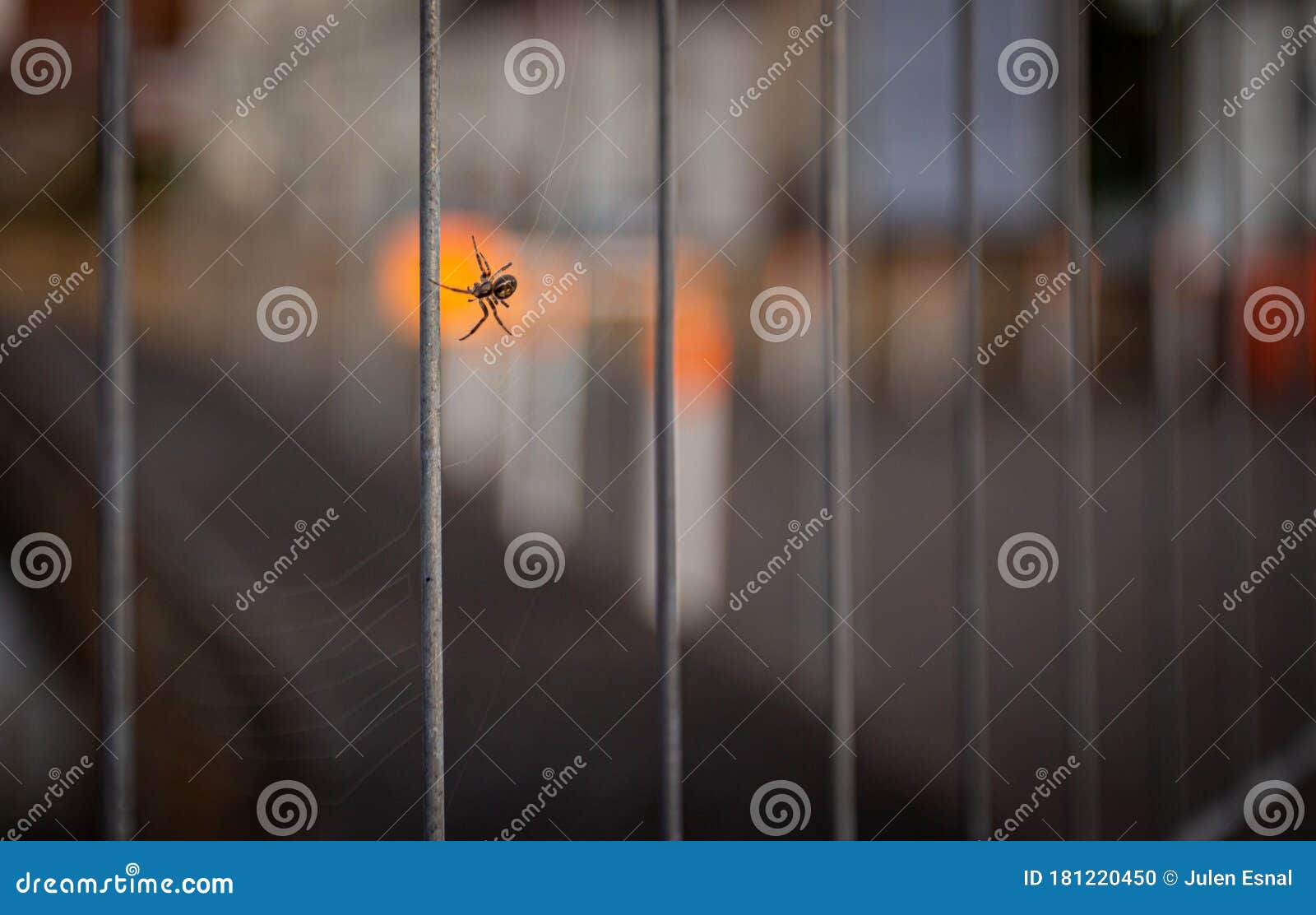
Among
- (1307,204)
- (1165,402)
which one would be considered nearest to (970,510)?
(1165,402)

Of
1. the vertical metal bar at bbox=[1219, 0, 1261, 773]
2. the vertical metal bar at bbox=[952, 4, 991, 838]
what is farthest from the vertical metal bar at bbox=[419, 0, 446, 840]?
the vertical metal bar at bbox=[1219, 0, 1261, 773]

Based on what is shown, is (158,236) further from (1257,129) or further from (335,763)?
(1257,129)

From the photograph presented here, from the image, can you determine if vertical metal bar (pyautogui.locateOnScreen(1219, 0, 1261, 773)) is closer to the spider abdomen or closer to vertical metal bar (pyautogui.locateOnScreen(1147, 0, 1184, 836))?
vertical metal bar (pyautogui.locateOnScreen(1147, 0, 1184, 836))

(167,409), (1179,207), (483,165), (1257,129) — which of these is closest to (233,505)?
(167,409)

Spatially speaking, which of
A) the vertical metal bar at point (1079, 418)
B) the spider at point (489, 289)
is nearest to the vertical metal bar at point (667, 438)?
the spider at point (489, 289)

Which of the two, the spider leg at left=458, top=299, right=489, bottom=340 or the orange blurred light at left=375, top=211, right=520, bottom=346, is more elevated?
the orange blurred light at left=375, top=211, right=520, bottom=346
